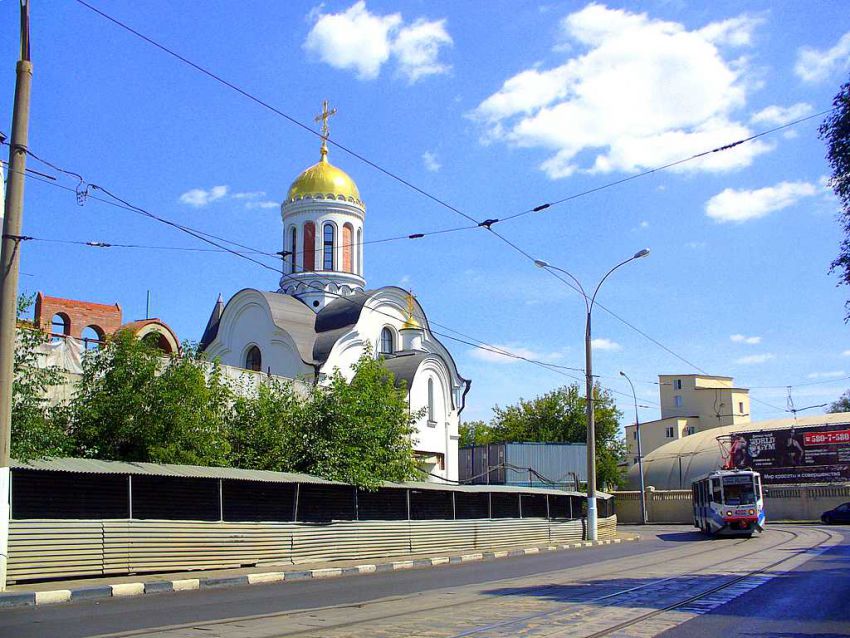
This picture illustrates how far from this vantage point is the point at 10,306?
13.6 m

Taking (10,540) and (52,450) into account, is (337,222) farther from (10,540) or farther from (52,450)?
(10,540)

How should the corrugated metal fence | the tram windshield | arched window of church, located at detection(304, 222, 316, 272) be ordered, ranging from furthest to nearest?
arched window of church, located at detection(304, 222, 316, 272)
the tram windshield
the corrugated metal fence

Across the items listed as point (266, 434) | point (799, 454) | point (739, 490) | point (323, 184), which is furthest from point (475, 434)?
point (266, 434)

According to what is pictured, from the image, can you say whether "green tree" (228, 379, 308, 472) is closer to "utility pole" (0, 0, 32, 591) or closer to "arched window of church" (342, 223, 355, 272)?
"utility pole" (0, 0, 32, 591)

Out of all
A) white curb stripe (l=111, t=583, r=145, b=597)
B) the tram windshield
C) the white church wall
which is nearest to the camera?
white curb stripe (l=111, t=583, r=145, b=597)

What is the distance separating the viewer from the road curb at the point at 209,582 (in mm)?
12523

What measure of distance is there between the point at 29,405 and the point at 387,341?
29167 millimetres

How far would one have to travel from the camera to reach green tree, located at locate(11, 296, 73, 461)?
15.9 metres

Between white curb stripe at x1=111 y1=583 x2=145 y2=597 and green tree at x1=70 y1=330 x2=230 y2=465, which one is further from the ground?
green tree at x1=70 y1=330 x2=230 y2=465

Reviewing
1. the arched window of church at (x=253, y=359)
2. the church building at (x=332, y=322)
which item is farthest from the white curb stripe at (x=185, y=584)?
the arched window of church at (x=253, y=359)

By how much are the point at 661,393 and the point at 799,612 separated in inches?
3448

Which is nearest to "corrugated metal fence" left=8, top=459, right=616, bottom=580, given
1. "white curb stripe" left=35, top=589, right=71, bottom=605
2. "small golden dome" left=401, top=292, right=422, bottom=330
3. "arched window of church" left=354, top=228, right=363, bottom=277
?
"white curb stripe" left=35, top=589, right=71, bottom=605

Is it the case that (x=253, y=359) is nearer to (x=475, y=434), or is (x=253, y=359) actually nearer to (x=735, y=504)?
(x=735, y=504)

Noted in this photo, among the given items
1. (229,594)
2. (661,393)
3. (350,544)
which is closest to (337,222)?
(350,544)
